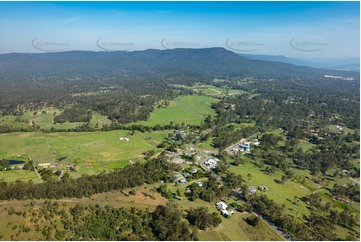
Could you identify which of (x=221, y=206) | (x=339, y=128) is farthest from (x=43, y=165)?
(x=339, y=128)

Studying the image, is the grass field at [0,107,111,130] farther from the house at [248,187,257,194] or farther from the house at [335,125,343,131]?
the house at [335,125,343,131]

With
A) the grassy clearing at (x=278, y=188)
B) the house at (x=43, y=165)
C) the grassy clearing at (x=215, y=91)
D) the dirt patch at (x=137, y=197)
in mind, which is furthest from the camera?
the grassy clearing at (x=215, y=91)

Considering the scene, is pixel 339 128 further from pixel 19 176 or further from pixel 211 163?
pixel 19 176

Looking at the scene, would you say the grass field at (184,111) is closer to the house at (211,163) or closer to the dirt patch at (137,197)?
the house at (211,163)

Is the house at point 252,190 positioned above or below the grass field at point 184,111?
above

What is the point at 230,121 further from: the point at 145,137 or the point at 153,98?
the point at 153,98

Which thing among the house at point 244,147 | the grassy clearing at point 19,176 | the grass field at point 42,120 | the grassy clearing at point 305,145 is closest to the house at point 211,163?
the house at point 244,147

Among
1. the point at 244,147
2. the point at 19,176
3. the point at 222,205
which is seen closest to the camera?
the point at 222,205
